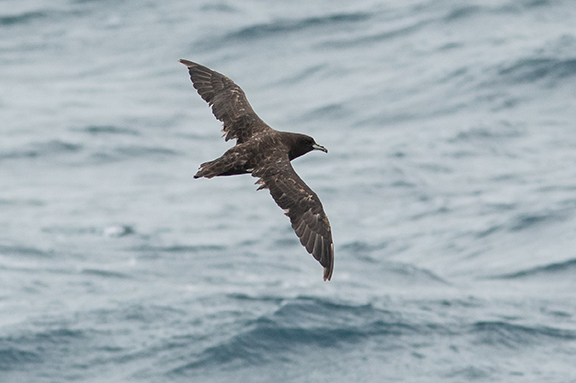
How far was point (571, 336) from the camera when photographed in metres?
20.2

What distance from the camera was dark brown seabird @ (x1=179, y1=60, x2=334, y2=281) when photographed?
33.3 feet

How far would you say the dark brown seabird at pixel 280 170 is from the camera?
1016cm

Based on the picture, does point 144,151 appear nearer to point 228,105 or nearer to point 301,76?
point 301,76

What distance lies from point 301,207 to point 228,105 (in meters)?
2.10

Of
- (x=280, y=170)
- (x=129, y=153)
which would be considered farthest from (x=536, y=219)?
(x=280, y=170)

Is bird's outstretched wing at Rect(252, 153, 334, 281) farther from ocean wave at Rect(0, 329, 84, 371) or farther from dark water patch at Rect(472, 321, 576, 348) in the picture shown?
dark water patch at Rect(472, 321, 576, 348)

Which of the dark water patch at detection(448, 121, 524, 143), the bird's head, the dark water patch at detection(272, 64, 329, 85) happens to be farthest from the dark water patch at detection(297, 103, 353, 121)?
the bird's head

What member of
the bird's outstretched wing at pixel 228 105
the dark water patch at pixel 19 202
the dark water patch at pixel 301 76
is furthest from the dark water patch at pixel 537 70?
the bird's outstretched wing at pixel 228 105

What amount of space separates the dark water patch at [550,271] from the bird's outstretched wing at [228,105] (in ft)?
39.4

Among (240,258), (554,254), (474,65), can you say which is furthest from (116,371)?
(474,65)

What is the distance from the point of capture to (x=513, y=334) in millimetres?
20078

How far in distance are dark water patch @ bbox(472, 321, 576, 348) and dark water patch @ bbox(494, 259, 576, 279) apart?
2029mm

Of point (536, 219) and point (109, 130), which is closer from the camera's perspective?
point (536, 219)

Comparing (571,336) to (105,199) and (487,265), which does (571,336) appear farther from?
(105,199)
